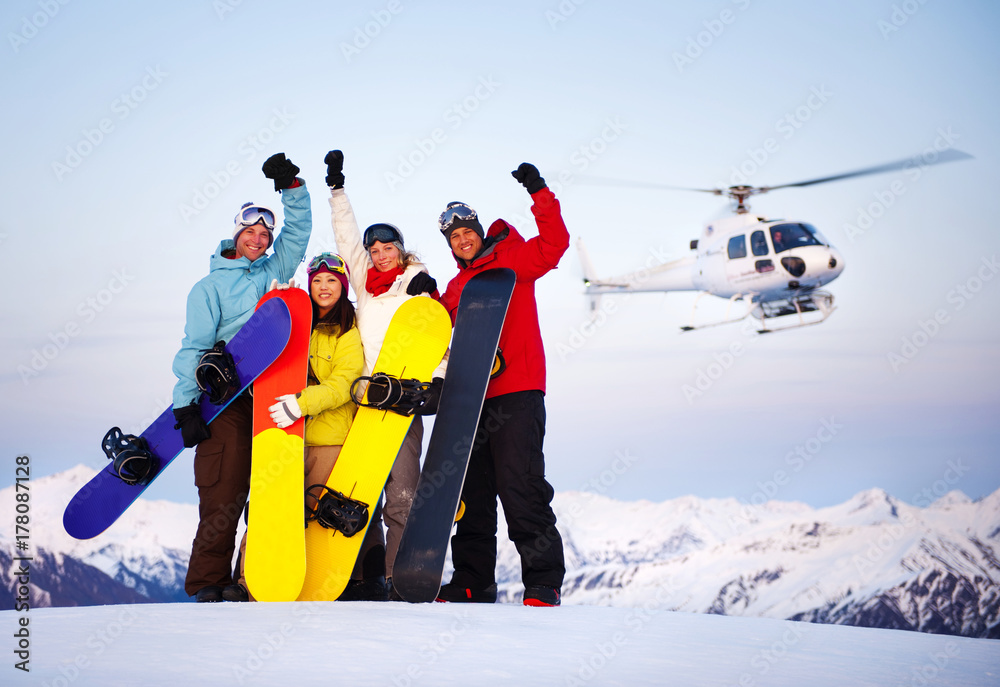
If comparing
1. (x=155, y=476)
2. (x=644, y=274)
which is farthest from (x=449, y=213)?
(x=644, y=274)

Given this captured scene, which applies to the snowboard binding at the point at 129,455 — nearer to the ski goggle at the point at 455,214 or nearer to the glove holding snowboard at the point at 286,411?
the glove holding snowboard at the point at 286,411

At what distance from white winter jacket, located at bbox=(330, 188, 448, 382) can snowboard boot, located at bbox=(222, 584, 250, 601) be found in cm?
105

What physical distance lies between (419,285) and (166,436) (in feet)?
4.43

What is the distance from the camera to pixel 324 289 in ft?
10.9

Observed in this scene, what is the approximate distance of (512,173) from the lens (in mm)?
3273

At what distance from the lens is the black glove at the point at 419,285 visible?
135 inches

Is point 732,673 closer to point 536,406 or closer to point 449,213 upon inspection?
point 536,406

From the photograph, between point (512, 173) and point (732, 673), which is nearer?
point (732, 673)

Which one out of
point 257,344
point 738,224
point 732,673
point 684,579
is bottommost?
point 684,579

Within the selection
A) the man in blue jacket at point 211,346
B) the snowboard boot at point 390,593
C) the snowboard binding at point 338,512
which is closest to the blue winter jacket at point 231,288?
the man in blue jacket at point 211,346

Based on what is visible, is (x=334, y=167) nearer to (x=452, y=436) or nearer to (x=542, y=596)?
(x=452, y=436)

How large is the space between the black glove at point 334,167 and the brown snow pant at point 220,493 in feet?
3.71

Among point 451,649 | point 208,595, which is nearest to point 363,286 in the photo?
point 208,595

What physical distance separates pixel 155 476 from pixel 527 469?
173 cm
